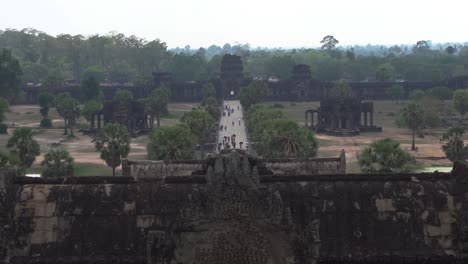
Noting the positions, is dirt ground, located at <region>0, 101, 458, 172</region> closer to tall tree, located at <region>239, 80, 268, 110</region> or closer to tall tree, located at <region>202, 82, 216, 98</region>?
tall tree, located at <region>239, 80, 268, 110</region>

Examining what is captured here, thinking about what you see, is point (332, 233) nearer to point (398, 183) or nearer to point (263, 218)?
point (398, 183)

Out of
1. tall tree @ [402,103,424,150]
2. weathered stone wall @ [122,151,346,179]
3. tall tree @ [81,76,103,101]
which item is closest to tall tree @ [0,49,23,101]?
tall tree @ [81,76,103,101]

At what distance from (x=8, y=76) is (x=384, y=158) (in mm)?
90699

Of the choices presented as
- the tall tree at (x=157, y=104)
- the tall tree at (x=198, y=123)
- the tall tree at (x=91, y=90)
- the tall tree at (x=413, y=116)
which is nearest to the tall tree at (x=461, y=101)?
the tall tree at (x=413, y=116)

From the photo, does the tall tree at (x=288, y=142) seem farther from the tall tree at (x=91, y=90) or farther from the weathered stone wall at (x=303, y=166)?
the tall tree at (x=91, y=90)

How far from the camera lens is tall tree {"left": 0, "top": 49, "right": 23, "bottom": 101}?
371 ft

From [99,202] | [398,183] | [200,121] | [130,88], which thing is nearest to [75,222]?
[99,202]

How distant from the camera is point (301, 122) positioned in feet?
382

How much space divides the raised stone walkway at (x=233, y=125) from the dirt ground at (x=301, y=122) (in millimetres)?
10587

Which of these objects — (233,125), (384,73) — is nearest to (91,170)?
(233,125)

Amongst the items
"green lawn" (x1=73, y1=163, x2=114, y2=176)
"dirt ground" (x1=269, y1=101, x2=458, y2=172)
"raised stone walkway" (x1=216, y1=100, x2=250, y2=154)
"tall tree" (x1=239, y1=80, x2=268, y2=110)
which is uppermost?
"tall tree" (x1=239, y1=80, x2=268, y2=110)

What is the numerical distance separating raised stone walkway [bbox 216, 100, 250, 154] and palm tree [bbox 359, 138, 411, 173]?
84.6ft

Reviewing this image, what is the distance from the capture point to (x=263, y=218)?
1198 centimetres

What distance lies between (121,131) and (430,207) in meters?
40.0
